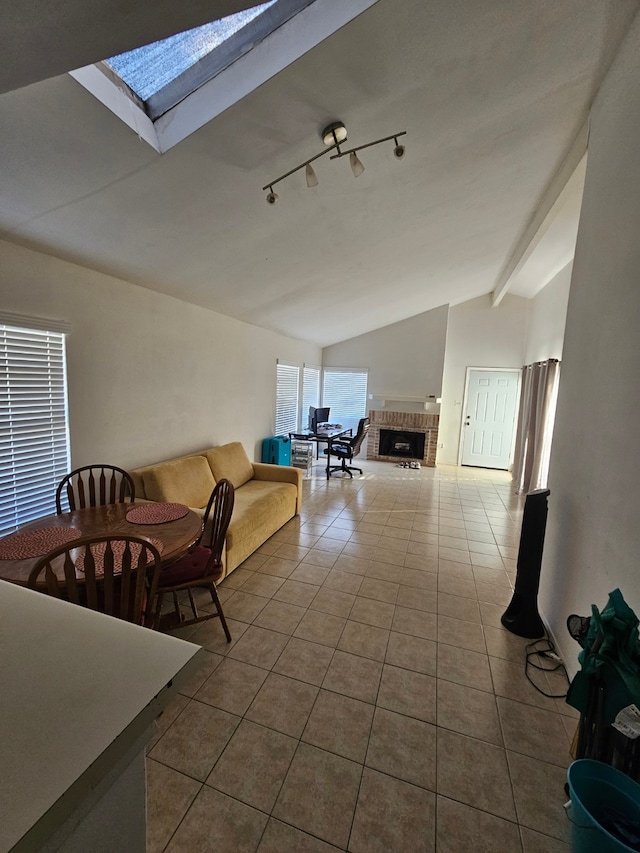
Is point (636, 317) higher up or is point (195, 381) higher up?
point (636, 317)

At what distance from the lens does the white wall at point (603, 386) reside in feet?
5.03

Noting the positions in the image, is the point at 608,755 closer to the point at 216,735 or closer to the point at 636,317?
the point at 216,735

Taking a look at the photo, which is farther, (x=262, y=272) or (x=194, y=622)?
(x=262, y=272)

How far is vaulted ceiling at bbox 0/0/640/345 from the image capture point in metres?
1.34

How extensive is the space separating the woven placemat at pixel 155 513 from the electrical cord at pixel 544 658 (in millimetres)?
2201

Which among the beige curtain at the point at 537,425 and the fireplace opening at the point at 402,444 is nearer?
the beige curtain at the point at 537,425

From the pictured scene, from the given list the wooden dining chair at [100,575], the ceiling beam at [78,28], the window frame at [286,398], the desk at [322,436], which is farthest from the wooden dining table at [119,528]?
the desk at [322,436]

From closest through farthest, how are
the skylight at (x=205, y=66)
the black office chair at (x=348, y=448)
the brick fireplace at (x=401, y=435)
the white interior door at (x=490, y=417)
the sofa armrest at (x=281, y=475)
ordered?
the skylight at (x=205, y=66) < the sofa armrest at (x=281, y=475) < the black office chair at (x=348, y=448) < the white interior door at (x=490, y=417) < the brick fireplace at (x=401, y=435)

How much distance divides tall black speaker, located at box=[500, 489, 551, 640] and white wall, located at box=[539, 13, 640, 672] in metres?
0.11

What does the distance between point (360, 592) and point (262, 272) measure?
2.84 metres

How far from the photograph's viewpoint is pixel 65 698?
677mm

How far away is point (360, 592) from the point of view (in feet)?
9.00

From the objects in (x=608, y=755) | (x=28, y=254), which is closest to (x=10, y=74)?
(x=28, y=254)

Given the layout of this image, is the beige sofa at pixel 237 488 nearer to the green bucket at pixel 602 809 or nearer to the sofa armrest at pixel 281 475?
the sofa armrest at pixel 281 475
